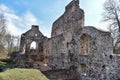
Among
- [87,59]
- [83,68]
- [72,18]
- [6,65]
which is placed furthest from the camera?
[72,18]

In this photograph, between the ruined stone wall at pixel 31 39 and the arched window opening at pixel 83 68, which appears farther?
the ruined stone wall at pixel 31 39

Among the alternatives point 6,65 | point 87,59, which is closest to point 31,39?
point 6,65

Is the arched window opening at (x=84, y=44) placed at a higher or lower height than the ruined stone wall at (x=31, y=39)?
lower

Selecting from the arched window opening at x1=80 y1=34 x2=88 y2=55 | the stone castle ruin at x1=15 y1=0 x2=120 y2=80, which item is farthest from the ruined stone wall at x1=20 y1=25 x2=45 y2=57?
the arched window opening at x1=80 y1=34 x2=88 y2=55

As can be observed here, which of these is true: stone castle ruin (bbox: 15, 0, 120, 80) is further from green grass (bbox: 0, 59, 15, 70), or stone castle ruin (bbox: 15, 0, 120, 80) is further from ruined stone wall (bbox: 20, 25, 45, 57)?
ruined stone wall (bbox: 20, 25, 45, 57)

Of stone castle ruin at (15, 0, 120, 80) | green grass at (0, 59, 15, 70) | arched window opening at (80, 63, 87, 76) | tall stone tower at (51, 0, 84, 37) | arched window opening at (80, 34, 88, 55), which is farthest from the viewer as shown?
tall stone tower at (51, 0, 84, 37)

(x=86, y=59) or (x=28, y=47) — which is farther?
(x=28, y=47)

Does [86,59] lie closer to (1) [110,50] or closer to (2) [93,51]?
(2) [93,51]

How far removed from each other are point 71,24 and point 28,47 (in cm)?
878

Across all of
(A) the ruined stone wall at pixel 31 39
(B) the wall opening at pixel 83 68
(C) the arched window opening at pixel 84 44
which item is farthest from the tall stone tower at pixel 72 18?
(B) the wall opening at pixel 83 68

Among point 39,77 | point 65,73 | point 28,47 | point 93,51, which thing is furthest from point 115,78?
point 28,47

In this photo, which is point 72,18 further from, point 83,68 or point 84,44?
point 83,68

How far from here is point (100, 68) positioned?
15688 mm

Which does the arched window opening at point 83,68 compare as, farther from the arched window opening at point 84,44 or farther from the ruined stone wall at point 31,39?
the ruined stone wall at point 31,39
